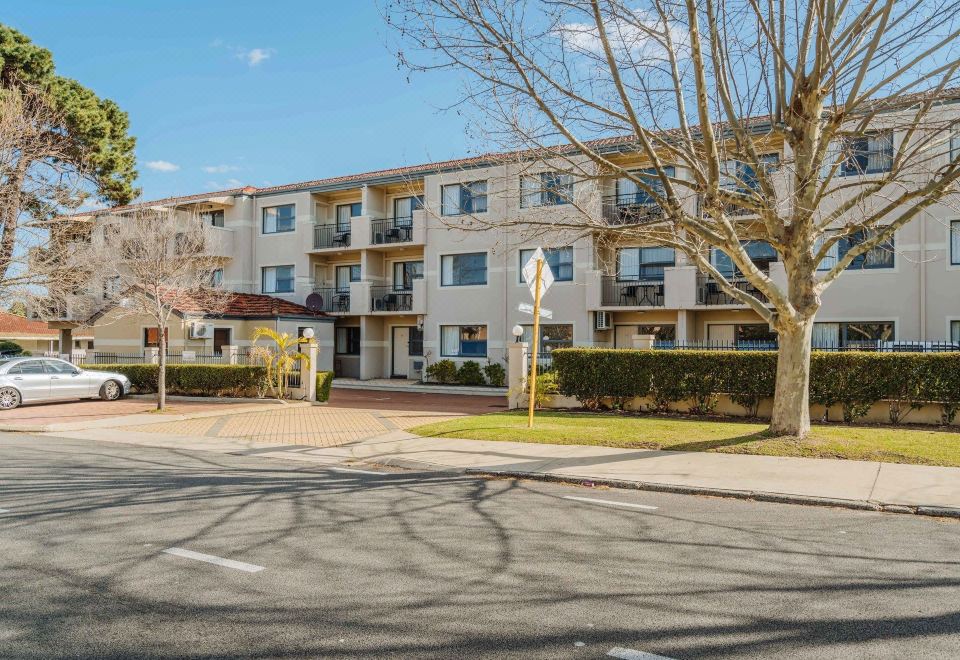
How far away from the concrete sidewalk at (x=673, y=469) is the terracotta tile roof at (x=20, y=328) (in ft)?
159

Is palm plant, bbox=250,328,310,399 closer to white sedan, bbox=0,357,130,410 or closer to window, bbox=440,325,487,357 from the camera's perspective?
white sedan, bbox=0,357,130,410

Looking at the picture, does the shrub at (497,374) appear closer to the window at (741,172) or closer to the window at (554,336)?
the window at (554,336)

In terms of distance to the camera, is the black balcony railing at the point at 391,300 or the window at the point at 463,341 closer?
the window at the point at 463,341

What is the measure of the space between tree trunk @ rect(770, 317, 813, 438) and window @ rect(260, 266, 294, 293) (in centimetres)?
2686

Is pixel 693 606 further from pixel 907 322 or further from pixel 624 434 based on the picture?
pixel 907 322

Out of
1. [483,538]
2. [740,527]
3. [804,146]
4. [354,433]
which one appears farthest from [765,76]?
[354,433]

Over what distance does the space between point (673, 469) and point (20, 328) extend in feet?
194

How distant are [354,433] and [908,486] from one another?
956 cm

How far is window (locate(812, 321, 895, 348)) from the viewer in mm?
21172

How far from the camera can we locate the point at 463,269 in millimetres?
29375

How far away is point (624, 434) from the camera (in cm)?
1253

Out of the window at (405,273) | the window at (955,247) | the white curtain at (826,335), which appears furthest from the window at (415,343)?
the window at (955,247)

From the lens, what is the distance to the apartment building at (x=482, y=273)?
20.7m

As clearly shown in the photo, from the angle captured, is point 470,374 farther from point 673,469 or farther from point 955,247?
point 673,469
